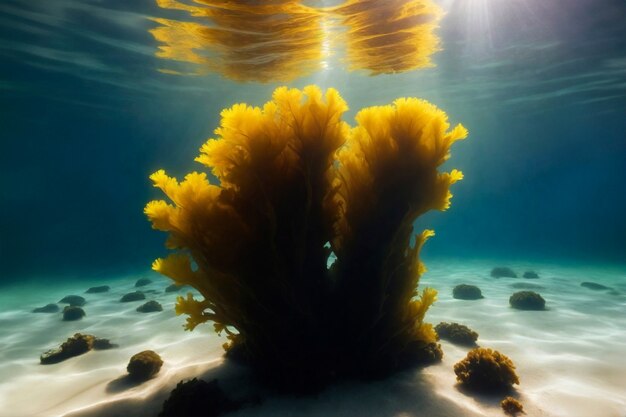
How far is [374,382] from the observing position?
446 centimetres

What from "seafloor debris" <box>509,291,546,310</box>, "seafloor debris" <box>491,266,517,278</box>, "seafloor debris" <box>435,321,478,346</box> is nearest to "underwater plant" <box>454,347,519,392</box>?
"seafloor debris" <box>435,321,478,346</box>

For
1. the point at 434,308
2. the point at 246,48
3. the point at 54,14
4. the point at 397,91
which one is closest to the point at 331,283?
the point at 434,308

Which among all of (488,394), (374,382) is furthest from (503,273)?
(374,382)

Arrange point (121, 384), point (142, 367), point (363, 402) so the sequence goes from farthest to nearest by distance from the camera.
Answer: point (142, 367) < point (121, 384) < point (363, 402)

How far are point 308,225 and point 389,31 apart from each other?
35.6 ft

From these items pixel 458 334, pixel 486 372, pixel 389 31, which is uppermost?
pixel 389 31

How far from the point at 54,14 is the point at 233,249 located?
49.1ft

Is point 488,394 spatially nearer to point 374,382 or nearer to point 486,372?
point 486,372

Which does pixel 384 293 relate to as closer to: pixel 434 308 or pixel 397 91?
pixel 434 308

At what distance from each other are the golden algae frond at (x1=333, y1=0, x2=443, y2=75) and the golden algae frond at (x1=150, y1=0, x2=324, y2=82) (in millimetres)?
1233

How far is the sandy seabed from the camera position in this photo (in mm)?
3975

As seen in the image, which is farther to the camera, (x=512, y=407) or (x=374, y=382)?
(x=374, y=382)

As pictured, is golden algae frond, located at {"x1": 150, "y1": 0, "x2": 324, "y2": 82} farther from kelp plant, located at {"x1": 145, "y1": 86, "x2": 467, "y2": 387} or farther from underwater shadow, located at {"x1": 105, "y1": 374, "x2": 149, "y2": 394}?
underwater shadow, located at {"x1": 105, "y1": 374, "x2": 149, "y2": 394}

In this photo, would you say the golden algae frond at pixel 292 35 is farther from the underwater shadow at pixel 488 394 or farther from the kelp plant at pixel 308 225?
the underwater shadow at pixel 488 394
